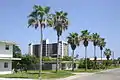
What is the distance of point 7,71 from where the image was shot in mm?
55219

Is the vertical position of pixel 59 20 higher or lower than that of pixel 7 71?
higher

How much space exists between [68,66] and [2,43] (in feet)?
164

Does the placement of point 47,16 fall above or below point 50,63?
above

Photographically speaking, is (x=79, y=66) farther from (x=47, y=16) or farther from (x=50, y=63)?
(x=47, y=16)

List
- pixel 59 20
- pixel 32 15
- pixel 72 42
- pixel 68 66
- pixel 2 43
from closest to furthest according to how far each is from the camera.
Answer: pixel 32 15
pixel 2 43
pixel 59 20
pixel 72 42
pixel 68 66

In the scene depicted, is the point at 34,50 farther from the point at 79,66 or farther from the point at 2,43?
the point at 2,43

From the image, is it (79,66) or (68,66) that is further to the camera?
(79,66)

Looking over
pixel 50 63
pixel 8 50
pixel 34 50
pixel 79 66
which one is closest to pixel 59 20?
pixel 8 50

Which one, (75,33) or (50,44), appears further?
(50,44)

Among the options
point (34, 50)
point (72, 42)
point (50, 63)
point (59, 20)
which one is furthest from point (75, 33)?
point (34, 50)

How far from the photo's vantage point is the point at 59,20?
65.1m

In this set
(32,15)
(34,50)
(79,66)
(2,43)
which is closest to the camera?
(32,15)

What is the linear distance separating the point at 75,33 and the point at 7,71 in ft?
105

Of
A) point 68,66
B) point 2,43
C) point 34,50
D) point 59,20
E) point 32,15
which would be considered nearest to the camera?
point 32,15
